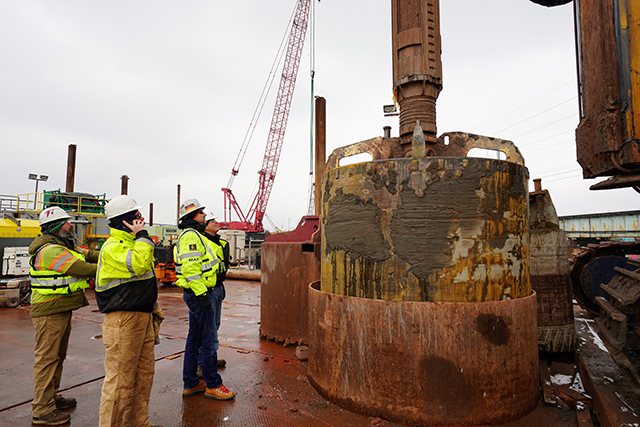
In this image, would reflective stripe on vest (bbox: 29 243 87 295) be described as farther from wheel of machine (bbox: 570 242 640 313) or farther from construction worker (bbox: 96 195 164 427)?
wheel of machine (bbox: 570 242 640 313)

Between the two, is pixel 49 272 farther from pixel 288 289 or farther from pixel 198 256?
pixel 288 289

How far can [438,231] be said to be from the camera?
3.14m

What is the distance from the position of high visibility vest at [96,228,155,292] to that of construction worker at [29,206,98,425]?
Answer: 76 cm

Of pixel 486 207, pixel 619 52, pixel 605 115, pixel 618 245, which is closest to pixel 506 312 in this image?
pixel 486 207

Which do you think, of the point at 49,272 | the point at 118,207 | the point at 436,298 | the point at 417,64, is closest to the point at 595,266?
the point at 417,64

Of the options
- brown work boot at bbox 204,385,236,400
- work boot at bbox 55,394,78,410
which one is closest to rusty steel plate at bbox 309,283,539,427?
brown work boot at bbox 204,385,236,400

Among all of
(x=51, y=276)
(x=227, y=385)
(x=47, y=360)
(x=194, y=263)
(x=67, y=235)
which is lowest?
(x=227, y=385)

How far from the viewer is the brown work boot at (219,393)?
11.9 ft

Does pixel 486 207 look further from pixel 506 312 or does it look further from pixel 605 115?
pixel 605 115

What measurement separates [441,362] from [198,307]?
93.2 inches

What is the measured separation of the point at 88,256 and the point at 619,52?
5391 mm

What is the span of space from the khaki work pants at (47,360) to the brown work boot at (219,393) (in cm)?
131

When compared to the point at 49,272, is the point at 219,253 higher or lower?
higher

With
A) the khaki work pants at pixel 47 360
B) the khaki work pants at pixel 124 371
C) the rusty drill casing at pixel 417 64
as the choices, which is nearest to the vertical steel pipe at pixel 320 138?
the rusty drill casing at pixel 417 64
